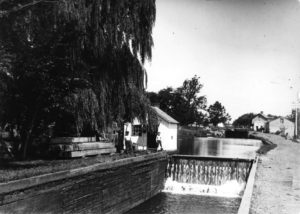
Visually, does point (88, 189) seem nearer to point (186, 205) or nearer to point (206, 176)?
point (186, 205)

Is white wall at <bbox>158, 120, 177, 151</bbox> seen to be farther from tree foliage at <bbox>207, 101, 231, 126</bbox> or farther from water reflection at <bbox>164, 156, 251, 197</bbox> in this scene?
tree foliage at <bbox>207, 101, 231, 126</bbox>

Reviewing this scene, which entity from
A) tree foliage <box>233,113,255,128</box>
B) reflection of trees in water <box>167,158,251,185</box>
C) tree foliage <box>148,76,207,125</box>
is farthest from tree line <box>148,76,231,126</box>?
tree foliage <box>233,113,255,128</box>

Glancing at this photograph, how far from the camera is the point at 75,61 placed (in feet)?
49.6

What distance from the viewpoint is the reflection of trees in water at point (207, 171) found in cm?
2063

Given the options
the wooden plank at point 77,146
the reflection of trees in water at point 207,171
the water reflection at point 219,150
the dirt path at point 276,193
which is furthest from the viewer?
the water reflection at point 219,150

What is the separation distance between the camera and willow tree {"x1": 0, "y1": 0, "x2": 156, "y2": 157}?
10.4m

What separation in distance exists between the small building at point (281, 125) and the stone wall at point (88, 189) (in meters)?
103

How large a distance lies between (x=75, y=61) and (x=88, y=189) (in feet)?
19.4

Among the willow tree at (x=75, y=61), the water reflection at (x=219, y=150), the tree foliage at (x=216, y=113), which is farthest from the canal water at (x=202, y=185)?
the tree foliage at (x=216, y=113)

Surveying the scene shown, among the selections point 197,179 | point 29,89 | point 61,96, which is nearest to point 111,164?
point 61,96

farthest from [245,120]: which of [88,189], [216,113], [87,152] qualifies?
[88,189]

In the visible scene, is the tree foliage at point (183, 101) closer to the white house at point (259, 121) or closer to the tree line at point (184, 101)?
the tree line at point (184, 101)

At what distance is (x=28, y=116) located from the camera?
1354cm

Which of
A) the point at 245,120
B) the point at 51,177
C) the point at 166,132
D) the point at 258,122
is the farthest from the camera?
the point at 245,120
